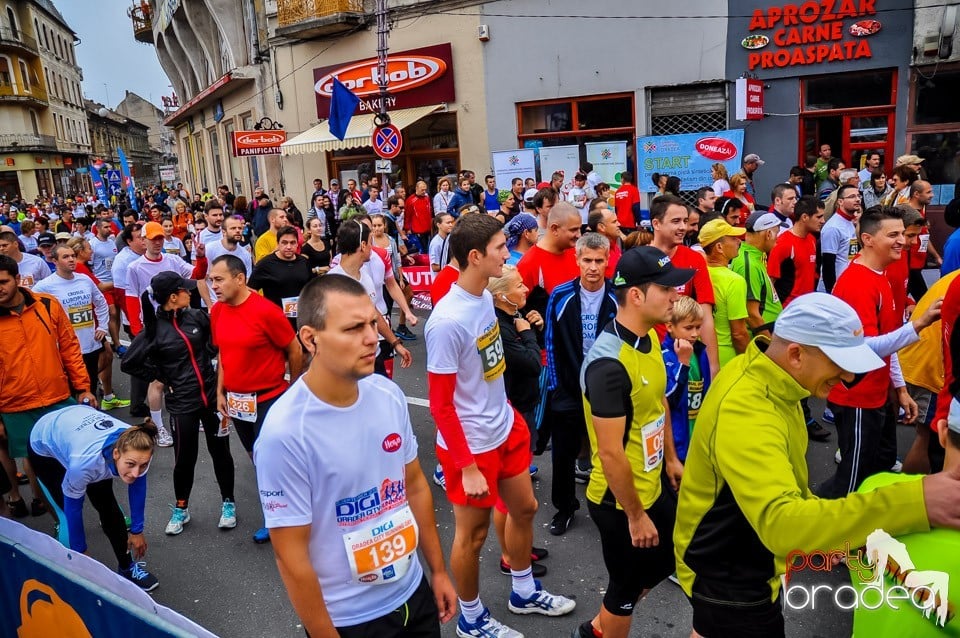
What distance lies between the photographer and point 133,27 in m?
46.1

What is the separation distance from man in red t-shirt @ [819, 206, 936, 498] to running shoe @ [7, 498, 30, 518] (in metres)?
5.81

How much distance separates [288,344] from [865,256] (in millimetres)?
3716

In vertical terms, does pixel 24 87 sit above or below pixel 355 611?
above

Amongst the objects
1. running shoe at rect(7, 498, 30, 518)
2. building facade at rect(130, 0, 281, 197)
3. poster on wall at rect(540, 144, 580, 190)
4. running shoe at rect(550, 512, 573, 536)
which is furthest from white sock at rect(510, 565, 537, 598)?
building facade at rect(130, 0, 281, 197)

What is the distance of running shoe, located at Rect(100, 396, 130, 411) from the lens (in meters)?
7.66

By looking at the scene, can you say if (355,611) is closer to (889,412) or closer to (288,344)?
(288,344)

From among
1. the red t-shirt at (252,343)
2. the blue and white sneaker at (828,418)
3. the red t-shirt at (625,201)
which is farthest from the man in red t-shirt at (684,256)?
the red t-shirt at (625,201)

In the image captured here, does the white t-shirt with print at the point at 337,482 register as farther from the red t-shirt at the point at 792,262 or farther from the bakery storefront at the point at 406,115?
the bakery storefront at the point at 406,115

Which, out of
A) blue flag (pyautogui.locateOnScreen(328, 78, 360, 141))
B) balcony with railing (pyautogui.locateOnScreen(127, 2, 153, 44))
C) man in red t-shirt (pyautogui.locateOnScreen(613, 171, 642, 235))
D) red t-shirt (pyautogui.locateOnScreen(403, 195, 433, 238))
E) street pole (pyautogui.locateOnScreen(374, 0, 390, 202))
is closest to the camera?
man in red t-shirt (pyautogui.locateOnScreen(613, 171, 642, 235))

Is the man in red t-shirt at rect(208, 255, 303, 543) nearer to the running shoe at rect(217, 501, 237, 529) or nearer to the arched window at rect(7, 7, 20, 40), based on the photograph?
the running shoe at rect(217, 501, 237, 529)

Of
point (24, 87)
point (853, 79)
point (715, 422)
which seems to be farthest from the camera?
point (24, 87)

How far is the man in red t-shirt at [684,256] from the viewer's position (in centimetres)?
451

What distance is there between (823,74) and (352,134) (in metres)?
11.9

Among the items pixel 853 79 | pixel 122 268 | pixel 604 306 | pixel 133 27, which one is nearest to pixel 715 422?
pixel 604 306
